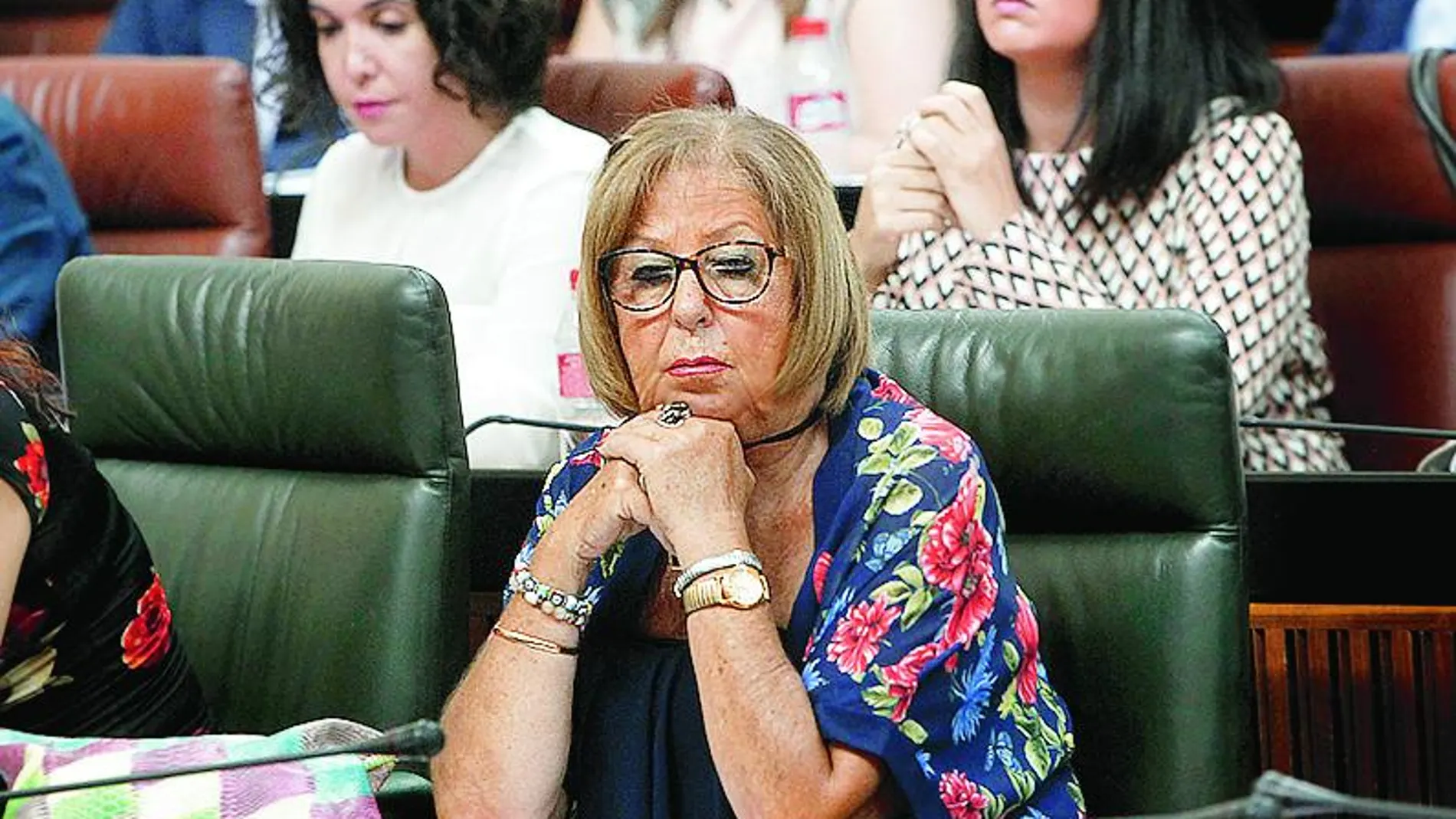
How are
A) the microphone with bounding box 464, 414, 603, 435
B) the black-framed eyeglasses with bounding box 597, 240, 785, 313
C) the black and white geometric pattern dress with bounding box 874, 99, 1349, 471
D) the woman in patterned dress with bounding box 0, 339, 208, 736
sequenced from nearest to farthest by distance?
the black-framed eyeglasses with bounding box 597, 240, 785, 313 → the woman in patterned dress with bounding box 0, 339, 208, 736 → the microphone with bounding box 464, 414, 603, 435 → the black and white geometric pattern dress with bounding box 874, 99, 1349, 471

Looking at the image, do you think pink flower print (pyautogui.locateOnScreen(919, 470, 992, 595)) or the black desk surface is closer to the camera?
pink flower print (pyautogui.locateOnScreen(919, 470, 992, 595))

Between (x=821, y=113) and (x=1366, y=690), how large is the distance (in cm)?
117

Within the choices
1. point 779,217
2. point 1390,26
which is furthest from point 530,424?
point 1390,26

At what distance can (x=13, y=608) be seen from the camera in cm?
170

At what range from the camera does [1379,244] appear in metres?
2.52

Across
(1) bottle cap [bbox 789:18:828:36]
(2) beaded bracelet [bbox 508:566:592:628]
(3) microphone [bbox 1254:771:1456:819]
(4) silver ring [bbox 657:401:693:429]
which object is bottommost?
(2) beaded bracelet [bbox 508:566:592:628]

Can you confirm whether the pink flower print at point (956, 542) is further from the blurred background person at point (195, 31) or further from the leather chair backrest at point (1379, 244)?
the blurred background person at point (195, 31)

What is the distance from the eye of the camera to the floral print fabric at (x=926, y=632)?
1.43 metres

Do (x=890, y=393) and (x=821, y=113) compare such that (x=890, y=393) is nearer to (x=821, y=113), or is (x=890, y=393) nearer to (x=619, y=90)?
(x=619, y=90)

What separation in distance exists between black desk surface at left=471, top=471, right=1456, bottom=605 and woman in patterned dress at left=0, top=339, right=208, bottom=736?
87cm

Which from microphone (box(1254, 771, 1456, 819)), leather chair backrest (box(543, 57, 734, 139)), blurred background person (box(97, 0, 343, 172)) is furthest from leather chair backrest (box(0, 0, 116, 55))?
microphone (box(1254, 771, 1456, 819))

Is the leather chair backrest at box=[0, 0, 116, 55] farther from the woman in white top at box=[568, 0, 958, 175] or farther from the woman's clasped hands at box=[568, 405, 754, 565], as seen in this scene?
the woman's clasped hands at box=[568, 405, 754, 565]

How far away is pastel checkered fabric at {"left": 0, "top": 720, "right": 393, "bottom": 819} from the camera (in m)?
1.49

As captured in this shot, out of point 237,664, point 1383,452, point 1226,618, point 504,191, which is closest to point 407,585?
point 237,664
